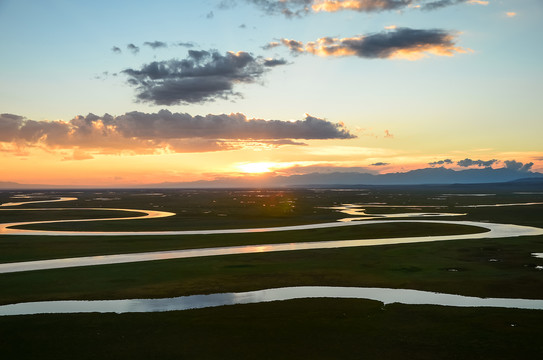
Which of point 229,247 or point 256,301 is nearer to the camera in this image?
point 256,301

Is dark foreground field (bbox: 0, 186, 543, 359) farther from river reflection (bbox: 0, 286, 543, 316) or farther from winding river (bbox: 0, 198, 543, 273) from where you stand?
winding river (bbox: 0, 198, 543, 273)

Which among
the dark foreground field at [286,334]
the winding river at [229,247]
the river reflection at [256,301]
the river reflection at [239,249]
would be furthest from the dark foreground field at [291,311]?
the winding river at [229,247]

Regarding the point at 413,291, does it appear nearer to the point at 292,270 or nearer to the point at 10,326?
the point at 292,270

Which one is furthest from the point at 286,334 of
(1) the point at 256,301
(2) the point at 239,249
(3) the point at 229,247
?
(3) the point at 229,247

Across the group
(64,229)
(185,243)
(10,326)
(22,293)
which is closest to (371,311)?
(10,326)

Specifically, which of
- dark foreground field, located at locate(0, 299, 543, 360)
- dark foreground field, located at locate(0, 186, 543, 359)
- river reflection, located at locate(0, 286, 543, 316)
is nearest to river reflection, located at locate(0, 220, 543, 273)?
dark foreground field, located at locate(0, 186, 543, 359)

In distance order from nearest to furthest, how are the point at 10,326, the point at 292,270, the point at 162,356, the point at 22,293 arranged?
the point at 162,356 < the point at 10,326 < the point at 22,293 < the point at 292,270

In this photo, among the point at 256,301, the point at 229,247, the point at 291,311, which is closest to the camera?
the point at 291,311

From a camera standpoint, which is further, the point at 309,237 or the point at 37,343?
the point at 309,237

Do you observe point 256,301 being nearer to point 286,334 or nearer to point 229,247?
point 286,334
